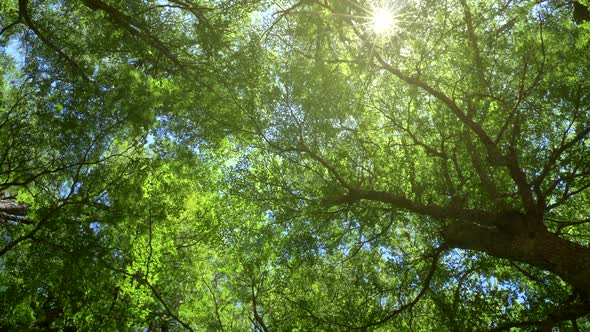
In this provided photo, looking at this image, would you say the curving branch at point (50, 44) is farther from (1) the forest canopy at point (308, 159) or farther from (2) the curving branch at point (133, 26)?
(2) the curving branch at point (133, 26)

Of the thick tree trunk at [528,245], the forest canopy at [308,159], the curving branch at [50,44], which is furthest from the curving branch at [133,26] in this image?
the thick tree trunk at [528,245]

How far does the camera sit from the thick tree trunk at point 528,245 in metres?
5.63

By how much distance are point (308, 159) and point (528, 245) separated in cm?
413

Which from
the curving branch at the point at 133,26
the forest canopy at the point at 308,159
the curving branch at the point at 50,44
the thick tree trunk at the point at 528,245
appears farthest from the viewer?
the curving branch at the point at 50,44

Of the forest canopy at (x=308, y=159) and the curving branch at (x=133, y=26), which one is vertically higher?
the curving branch at (x=133, y=26)

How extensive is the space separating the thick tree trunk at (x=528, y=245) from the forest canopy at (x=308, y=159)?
0.09ft

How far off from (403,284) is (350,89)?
3764 millimetres

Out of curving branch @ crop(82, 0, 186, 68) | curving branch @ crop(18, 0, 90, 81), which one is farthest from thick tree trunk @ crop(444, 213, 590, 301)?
curving branch @ crop(18, 0, 90, 81)

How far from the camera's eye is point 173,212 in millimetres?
7941

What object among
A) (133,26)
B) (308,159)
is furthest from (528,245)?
(133,26)

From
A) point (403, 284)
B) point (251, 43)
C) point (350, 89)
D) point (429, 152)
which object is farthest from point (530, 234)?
point (251, 43)

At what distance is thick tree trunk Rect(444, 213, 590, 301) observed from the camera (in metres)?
5.63

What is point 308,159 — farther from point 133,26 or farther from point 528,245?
point 133,26

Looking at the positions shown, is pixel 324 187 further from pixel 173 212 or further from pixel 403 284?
pixel 173 212
